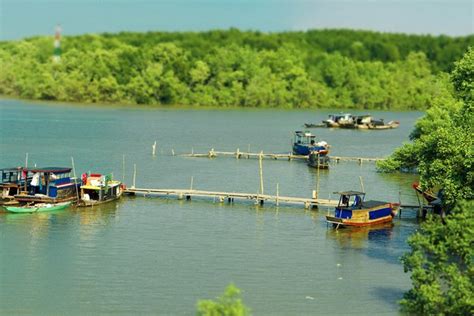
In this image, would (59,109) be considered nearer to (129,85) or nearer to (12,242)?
(129,85)

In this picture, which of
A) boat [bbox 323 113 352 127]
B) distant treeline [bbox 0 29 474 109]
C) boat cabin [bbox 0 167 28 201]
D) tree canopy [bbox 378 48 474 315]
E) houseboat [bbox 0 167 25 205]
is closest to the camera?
tree canopy [bbox 378 48 474 315]

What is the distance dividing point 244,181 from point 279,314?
24767 millimetres

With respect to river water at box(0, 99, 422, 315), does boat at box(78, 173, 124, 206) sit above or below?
above

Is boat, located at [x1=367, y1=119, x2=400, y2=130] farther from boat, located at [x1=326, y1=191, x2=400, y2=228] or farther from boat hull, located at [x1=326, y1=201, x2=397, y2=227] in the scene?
boat hull, located at [x1=326, y1=201, x2=397, y2=227]

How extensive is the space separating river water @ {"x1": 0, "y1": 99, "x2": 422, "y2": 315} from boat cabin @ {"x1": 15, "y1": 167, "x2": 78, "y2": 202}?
999 mm

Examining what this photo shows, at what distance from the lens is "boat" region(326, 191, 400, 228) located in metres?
35.3

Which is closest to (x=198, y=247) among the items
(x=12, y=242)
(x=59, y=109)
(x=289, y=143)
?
(x=12, y=242)

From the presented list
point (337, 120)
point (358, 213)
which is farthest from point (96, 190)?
point (337, 120)

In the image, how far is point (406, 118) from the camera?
11106 cm

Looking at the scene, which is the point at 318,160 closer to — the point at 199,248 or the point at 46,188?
the point at 46,188

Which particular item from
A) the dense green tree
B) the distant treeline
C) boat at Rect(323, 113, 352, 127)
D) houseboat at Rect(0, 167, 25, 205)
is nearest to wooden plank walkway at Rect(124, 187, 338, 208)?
houseboat at Rect(0, 167, 25, 205)

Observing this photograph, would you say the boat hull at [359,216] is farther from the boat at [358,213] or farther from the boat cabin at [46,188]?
the boat cabin at [46,188]

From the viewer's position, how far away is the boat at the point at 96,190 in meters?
39.6

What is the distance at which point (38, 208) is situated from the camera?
37312 mm
